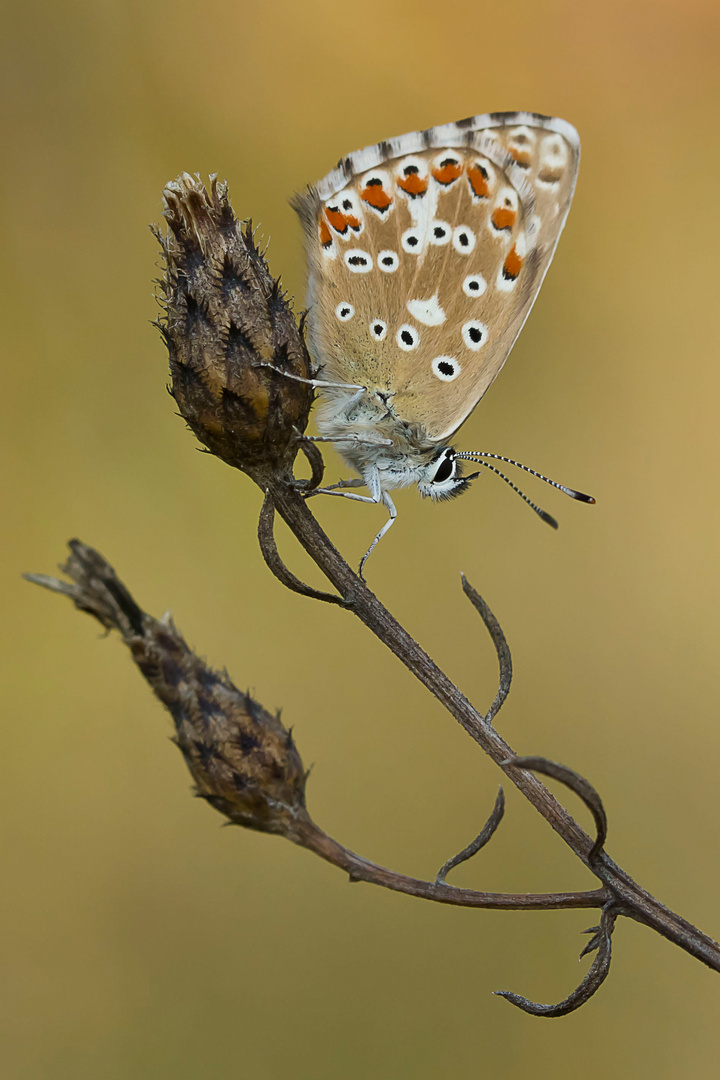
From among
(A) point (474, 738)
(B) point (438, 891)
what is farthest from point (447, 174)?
(B) point (438, 891)

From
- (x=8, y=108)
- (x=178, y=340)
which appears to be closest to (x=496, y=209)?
(x=178, y=340)

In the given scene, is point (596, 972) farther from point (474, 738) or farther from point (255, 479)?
point (255, 479)

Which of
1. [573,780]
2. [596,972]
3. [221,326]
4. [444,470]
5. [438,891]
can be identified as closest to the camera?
[573,780]

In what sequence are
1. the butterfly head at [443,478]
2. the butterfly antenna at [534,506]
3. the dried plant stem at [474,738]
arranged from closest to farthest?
the dried plant stem at [474,738] < the butterfly antenna at [534,506] < the butterfly head at [443,478]

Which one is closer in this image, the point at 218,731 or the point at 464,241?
the point at 218,731

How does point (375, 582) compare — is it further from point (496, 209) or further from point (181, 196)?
point (181, 196)

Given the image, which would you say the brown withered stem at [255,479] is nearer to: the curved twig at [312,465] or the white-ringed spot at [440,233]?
the curved twig at [312,465]

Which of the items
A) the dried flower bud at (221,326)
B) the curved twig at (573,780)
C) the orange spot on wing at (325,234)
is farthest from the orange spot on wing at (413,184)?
the curved twig at (573,780)

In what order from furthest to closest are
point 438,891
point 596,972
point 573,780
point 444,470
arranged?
point 444,470, point 438,891, point 596,972, point 573,780
